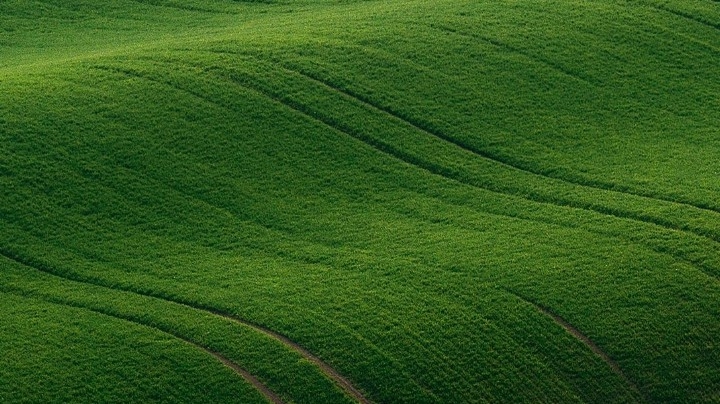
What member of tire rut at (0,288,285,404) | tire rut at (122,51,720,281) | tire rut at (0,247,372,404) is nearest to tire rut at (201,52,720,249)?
tire rut at (122,51,720,281)

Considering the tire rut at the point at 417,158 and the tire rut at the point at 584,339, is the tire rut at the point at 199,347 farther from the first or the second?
the tire rut at the point at 417,158

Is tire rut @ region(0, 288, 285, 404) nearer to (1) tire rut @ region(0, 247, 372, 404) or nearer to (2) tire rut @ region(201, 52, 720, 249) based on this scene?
(1) tire rut @ region(0, 247, 372, 404)

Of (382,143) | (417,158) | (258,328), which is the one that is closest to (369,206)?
(417,158)

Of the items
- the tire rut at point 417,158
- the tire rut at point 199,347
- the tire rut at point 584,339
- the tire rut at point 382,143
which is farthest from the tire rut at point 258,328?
the tire rut at point 417,158

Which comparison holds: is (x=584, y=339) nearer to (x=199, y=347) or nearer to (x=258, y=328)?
(x=258, y=328)

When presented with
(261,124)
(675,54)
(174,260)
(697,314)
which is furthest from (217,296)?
(675,54)

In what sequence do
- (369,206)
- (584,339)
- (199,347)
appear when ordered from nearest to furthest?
(199,347) → (584,339) → (369,206)
